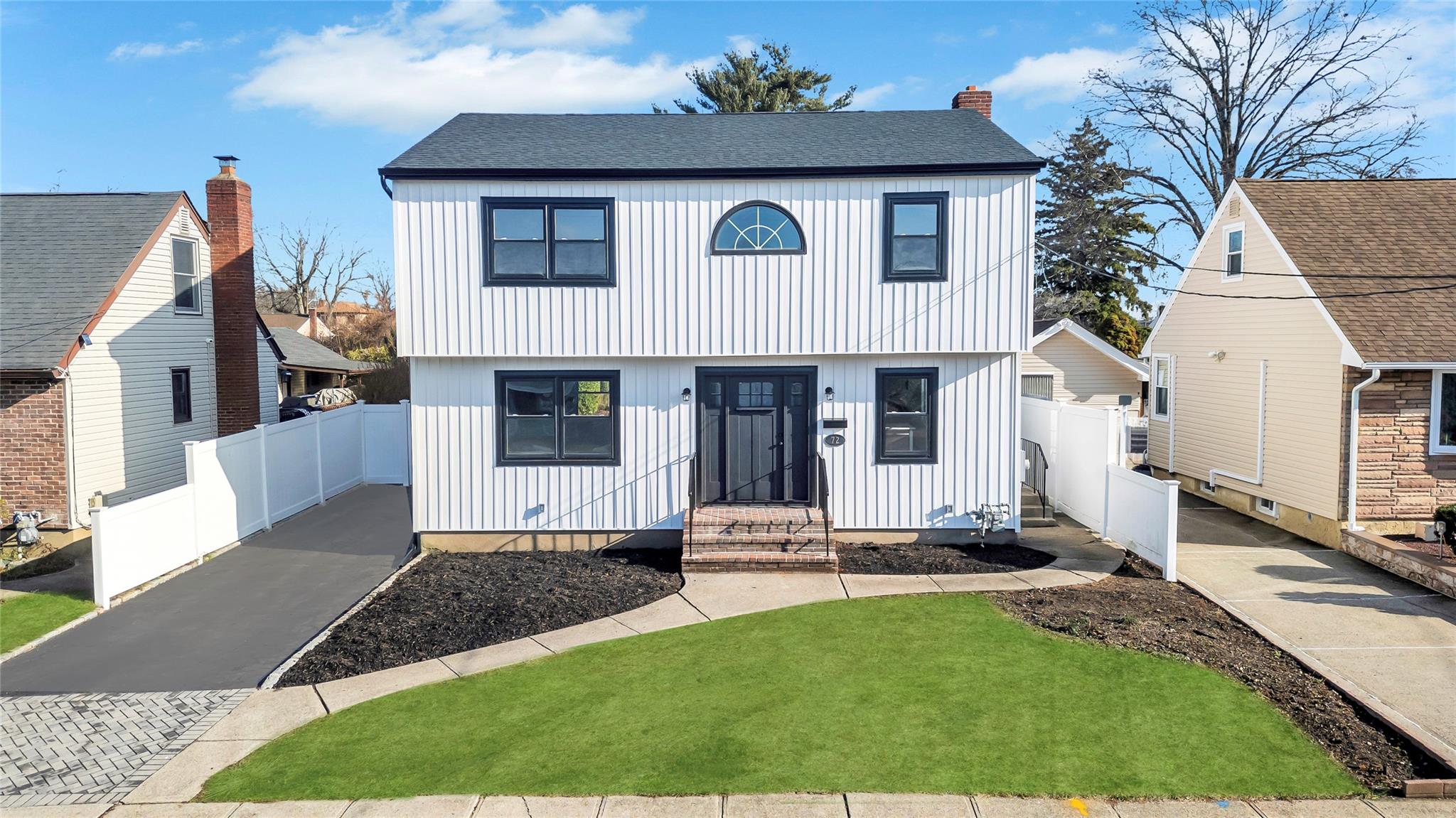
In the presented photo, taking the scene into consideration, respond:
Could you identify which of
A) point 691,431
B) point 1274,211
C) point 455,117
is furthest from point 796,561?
point 1274,211

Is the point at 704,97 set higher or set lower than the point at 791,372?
higher

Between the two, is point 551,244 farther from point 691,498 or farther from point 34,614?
point 34,614

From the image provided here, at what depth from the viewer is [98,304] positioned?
14.7 m

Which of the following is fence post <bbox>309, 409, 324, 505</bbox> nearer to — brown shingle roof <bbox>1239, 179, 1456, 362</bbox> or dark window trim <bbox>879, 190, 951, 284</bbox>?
dark window trim <bbox>879, 190, 951, 284</bbox>

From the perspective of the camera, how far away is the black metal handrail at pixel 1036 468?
14469 millimetres

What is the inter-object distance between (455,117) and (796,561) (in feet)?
31.1

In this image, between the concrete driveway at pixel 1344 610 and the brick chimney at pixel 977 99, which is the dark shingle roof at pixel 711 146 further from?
the concrete driveway at pixel 1344 610

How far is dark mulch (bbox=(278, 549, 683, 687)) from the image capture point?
28.1 ft

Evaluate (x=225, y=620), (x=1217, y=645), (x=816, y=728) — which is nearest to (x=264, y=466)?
(x=225, y=620)

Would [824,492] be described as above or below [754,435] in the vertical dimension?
below

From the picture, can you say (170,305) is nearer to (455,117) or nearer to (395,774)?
(455,117)

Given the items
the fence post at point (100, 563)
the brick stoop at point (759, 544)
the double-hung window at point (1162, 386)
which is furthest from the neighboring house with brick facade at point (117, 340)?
the double-hung window at point (1162, 386)

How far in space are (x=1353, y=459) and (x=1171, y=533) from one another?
153 inches

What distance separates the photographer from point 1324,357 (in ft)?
42.2
